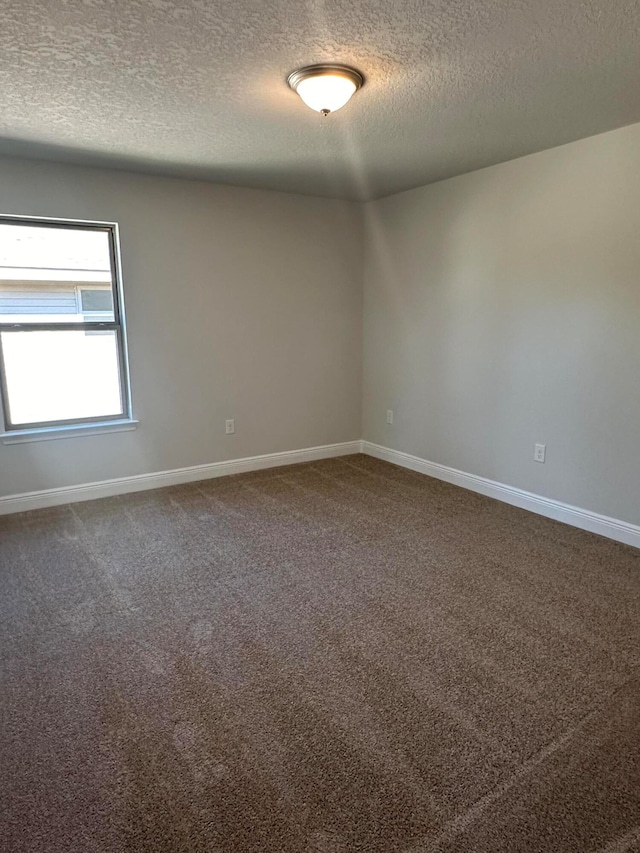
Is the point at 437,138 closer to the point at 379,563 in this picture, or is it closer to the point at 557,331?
the point at 557,331

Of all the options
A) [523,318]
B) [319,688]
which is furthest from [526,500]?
[319,688]

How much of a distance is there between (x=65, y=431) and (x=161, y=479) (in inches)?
31.7

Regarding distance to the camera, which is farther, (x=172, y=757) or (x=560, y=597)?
(x=560, y=597)

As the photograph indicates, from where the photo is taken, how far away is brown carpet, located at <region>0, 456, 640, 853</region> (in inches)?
57.2

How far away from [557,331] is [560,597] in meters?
1.69

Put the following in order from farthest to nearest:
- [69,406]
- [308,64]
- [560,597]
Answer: [69,406]
[560,597]
[308,64]

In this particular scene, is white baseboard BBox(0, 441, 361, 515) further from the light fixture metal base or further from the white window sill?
the light fixture metal base

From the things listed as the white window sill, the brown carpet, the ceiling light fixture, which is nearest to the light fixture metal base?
the ceiling light fixture

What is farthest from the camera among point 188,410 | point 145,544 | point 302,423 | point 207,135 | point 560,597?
point 302,423

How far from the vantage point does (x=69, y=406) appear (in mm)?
3887

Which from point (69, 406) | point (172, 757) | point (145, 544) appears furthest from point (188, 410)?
point (172, 757)

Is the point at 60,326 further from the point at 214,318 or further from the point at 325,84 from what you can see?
the point at 325,84

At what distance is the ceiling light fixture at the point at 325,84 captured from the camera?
7.00ft

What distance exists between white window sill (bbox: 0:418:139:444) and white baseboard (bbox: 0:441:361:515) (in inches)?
15.1
